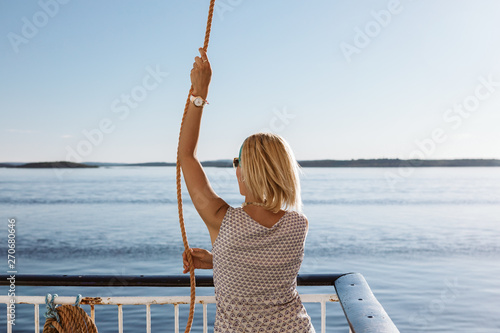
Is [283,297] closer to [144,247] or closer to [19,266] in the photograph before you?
[19,266]

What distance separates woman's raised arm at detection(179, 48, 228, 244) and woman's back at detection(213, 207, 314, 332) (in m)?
0.04

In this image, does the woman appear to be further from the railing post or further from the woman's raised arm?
the railing post

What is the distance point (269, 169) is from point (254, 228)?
17 cm

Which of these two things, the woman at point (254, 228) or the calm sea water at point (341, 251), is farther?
the calm sea water at point (341, 251)

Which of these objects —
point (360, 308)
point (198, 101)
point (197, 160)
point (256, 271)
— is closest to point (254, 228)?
point (256, 271)

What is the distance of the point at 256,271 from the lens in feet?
4.34

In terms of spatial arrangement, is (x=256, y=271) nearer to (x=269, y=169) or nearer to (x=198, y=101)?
(x=269, y=169)

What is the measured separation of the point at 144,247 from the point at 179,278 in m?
16.2

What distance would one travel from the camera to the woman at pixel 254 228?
4.25 feet

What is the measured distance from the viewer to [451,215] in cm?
2961

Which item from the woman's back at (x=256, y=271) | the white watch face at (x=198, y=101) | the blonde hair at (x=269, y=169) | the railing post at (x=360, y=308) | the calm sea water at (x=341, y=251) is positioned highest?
the white watch face at (x=198, y=101)

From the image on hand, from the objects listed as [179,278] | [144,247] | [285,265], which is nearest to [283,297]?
[285,265]

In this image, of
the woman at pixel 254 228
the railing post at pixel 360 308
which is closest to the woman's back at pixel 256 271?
the woman at pixel 254 228

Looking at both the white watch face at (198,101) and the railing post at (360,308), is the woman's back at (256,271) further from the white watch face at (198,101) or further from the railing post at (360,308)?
the white watch face at (198,101)
